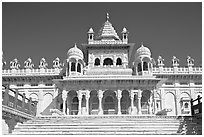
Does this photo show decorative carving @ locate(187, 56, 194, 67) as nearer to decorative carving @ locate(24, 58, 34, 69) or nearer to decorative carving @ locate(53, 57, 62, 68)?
decorative carving @ locate(53, 57, 62, 68)

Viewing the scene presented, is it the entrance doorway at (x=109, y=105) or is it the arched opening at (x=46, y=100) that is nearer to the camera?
the entrance doorway at (x=109, y=105)

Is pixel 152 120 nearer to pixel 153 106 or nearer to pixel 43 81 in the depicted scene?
pixel 153 106

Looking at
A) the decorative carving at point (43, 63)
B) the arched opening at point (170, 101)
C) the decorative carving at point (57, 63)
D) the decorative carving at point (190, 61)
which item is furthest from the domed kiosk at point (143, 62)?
the decorative carving at point (43, 63)

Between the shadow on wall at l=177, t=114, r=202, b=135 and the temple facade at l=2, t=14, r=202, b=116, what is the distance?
9.93 metres

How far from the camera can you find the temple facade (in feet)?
85.6

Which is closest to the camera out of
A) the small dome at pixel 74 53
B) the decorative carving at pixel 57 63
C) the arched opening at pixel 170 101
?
the small dome at pixel 74 53

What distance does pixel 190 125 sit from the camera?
573 inches

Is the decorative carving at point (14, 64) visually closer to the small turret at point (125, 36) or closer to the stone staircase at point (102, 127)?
the small turret at point (125, 36)

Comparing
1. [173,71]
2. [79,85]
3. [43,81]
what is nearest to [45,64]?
[43,81]

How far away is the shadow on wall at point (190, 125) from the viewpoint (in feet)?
43.9

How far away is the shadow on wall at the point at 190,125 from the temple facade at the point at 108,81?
32.6ft

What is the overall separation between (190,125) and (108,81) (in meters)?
12.7

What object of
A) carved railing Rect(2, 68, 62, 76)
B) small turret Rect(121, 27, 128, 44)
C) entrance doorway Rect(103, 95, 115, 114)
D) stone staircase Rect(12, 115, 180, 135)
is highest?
small turret Rect(121, 27, 128, 44)

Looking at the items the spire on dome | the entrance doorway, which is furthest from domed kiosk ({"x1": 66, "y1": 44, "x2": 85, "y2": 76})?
the spire on dome
